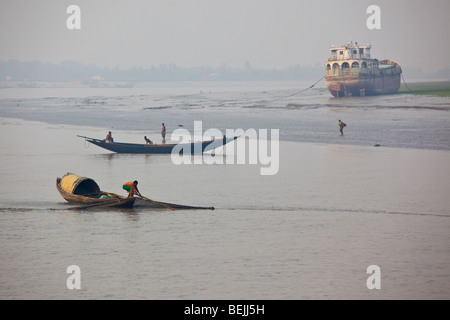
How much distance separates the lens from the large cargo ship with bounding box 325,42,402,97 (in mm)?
111938

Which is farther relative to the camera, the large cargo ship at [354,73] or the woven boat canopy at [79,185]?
the large cargo ship at [354,73]

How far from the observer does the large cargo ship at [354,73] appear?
11194 centimetres

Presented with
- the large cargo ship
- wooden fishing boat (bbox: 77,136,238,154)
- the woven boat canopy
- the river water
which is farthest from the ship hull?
the woven boat canopy

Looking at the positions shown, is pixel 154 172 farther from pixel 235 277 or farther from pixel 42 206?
pixel 235 277

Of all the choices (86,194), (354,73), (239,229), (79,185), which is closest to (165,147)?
(86,194)

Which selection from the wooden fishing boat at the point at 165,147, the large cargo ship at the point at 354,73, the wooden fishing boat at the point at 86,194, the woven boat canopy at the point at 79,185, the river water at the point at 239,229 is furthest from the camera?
the large cargo ship at the point at 354,73

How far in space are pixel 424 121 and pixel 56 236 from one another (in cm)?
4968

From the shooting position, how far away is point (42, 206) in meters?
26.8

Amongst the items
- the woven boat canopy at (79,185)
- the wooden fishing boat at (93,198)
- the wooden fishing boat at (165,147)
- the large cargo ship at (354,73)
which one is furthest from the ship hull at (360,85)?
the wooden fishing boat at (93,198)

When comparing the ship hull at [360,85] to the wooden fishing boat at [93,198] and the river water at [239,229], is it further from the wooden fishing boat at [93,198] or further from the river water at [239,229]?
the wooden fishing boat at [93,198]

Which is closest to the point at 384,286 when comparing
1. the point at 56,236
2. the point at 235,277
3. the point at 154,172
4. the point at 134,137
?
the point at 235,277

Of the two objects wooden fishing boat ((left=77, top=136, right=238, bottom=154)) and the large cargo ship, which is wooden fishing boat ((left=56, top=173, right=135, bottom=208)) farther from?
the large cargo ship
